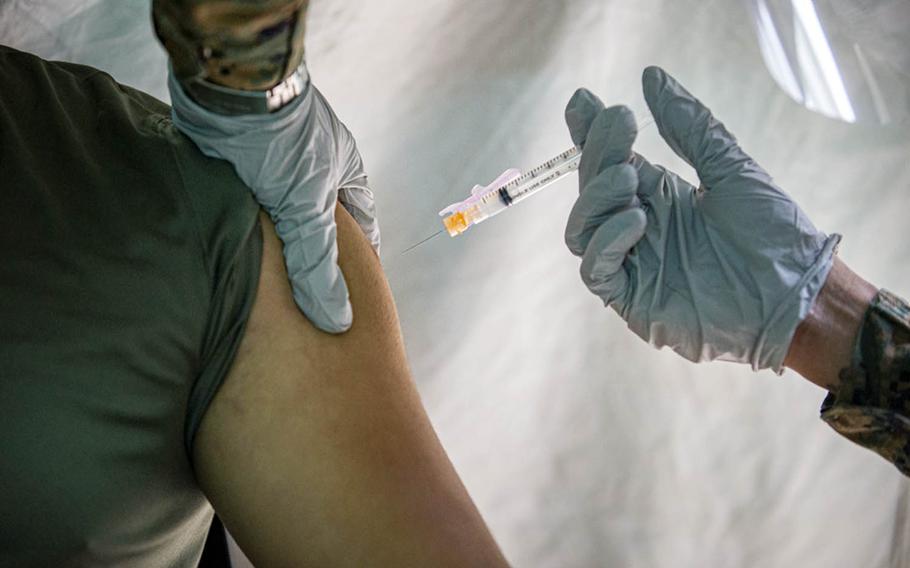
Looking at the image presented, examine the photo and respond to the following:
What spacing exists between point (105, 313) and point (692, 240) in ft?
3.03

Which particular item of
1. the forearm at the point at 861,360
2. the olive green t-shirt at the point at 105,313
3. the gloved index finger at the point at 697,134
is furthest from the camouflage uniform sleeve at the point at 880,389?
the olive green t-shirt at the point at 105,313

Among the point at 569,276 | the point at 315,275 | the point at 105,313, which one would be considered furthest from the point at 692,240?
the point at 105,313

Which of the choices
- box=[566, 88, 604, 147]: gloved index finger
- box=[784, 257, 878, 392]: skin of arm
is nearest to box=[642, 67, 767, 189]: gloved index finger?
box=[566, 88, 604, 147]: gloved index finger

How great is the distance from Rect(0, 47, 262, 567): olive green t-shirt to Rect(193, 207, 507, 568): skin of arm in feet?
0.13

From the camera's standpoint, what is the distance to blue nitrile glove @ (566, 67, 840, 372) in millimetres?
1220

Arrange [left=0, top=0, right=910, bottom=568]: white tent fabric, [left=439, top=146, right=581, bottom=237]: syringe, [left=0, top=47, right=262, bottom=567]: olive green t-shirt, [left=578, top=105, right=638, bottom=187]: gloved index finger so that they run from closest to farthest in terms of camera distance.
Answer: [left=0, top=47, right=262, bottom=567]: olive green t-shirt → [left=578, top=105, right=638, bottom=187]: gloved index finger → [left=439, top=146, right=581, bottom=237]: syringe → [left=0, top=0, right=910, bottom=568]: white tent fabric

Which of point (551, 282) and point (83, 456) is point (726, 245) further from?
point (83, 456)

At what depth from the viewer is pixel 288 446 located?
3.36 feet

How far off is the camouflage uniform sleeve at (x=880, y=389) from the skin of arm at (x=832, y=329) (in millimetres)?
13

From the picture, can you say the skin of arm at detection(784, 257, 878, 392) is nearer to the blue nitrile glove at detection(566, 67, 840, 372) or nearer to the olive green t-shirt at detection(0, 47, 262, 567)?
the blue nitrile glove at detection(566, 67, 840, 372)

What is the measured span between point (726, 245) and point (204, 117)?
85 centimetres

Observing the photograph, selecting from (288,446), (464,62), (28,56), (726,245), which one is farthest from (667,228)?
(28,56)

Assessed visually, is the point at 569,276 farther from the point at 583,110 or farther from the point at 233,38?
the point at 233,38

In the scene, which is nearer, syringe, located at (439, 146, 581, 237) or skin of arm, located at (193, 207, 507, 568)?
skin of arm, located at (193, 207, 507, 568)
